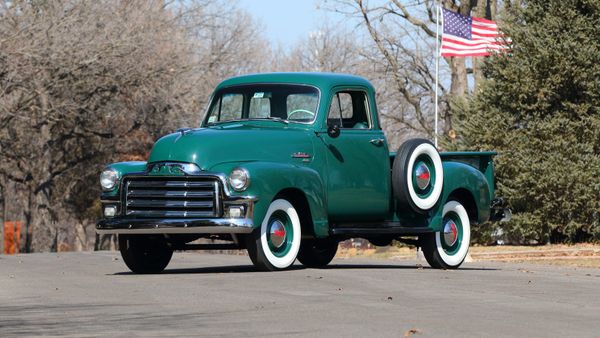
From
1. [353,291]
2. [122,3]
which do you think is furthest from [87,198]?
[353,291]

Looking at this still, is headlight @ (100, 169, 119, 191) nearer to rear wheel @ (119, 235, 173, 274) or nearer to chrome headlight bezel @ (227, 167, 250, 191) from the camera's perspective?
rear wheel @ (119, 235, 173, 274)

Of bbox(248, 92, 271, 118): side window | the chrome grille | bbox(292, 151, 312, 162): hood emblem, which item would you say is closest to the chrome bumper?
the chrome grille

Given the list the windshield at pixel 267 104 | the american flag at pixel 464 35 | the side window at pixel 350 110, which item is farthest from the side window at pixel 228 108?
the american flag at pixel 464 35

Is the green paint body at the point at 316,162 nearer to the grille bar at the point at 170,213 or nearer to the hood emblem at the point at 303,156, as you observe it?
the hood emblem at the point at 303,156

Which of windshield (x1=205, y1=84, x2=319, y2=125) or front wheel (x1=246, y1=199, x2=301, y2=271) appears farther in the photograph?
windshield (x1=205, y1=84, x2=319, y2=125)

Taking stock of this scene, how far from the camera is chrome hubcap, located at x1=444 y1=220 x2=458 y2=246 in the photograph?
17.7 metres

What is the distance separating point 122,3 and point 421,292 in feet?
120

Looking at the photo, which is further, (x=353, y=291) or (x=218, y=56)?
(x=218, y=56)

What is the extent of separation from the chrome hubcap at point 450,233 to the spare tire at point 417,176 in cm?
79

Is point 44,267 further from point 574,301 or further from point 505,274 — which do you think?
point 574,301

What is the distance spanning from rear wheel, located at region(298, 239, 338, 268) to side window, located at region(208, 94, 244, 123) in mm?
2428

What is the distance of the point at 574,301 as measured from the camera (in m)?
11.8

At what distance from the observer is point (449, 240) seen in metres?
17.7

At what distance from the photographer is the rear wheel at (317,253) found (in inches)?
724
